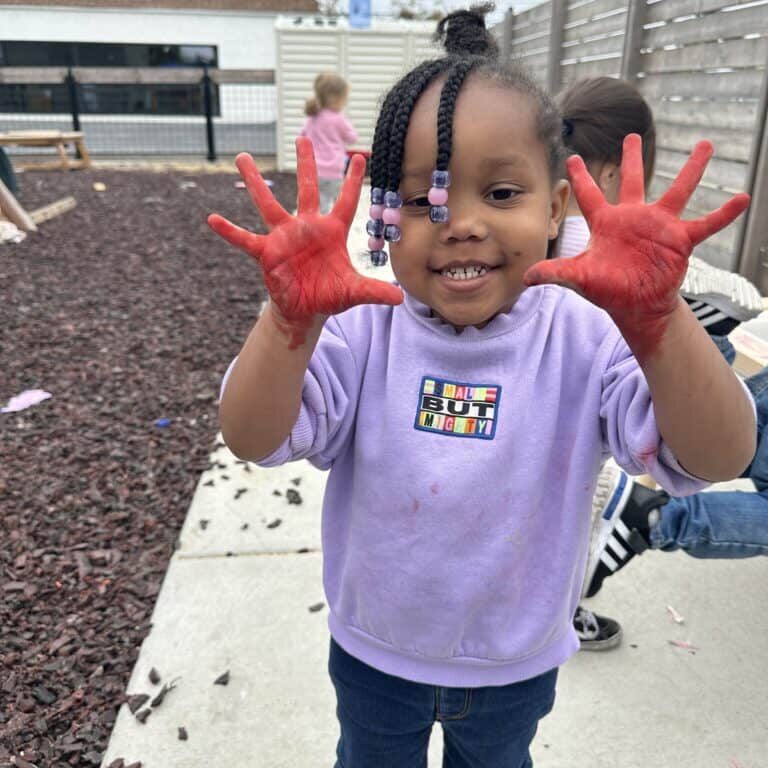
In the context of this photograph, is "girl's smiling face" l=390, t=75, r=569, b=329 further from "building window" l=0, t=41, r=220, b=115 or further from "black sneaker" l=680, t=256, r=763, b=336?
"building window" l=0, t=41, r=220, b=115

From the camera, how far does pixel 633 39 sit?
681 centimetres

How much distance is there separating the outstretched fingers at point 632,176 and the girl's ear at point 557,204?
22cm

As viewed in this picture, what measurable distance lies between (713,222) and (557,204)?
350mm

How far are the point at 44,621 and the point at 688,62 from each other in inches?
232

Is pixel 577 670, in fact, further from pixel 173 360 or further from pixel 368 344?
pixel 173 360

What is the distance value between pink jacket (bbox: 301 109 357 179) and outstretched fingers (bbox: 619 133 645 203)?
743cm

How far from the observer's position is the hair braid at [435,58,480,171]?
3.42 feet

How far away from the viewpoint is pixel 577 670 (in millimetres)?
2207

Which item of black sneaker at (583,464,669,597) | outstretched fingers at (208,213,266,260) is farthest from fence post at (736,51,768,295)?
outstretched fingers at (208,213,266,260)

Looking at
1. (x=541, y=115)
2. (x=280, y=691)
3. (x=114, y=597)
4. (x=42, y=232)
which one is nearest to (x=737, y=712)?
(x=280, y=691)

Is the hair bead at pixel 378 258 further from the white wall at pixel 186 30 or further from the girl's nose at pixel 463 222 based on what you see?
the white wall at pixel 186 30

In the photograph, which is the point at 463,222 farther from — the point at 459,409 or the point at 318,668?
the point at 318,668

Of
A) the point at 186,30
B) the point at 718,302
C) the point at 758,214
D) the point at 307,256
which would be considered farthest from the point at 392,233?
the point at 186,30

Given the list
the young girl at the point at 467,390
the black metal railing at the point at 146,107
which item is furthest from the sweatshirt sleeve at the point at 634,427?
the black metal railing at the point at 146,107
